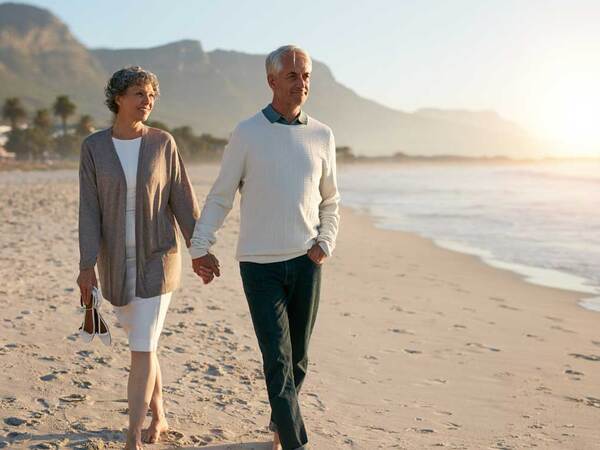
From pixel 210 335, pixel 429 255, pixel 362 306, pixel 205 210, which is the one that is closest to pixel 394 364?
pixel 210 335

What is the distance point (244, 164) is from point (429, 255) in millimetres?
9796

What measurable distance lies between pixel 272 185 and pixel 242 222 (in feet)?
0.75

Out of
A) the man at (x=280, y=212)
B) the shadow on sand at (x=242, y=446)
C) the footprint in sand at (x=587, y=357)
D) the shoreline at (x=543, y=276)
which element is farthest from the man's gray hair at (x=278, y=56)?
the shoreline at (x=543, y=276)

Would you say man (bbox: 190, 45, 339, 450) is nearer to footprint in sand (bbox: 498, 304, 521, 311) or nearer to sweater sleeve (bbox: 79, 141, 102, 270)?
sweater sleeve (bbox: 79, 141, 102, 270)

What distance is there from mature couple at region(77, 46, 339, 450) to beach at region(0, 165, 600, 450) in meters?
0.71

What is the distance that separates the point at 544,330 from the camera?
6.88 metres

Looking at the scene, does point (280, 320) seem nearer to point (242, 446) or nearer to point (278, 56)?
point (242, 446)

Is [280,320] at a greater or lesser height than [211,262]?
lesser

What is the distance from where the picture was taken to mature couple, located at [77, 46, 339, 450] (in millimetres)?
3146

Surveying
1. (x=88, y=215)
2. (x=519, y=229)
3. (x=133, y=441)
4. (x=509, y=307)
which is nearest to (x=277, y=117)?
(x=88, y=215)

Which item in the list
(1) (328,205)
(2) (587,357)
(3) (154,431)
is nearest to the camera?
(1) (328,205)

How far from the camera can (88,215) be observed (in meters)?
3.21

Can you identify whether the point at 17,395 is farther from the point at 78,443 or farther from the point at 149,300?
the point at 149,300

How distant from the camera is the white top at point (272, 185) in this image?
313cm
